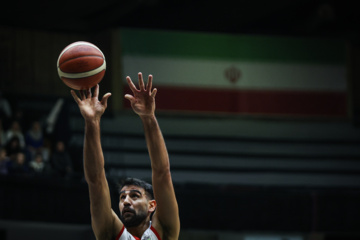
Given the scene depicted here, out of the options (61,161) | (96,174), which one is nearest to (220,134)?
(61,161)

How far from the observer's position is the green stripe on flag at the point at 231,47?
53.4 feet

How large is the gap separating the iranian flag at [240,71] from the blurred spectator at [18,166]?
14.6 ft

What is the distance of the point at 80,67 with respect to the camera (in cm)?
533

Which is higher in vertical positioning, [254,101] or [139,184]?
[254,101]

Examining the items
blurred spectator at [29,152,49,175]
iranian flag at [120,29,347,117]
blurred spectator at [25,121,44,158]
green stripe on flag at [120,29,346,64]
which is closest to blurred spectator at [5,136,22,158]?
blurred spectator at [29,152,49,175]

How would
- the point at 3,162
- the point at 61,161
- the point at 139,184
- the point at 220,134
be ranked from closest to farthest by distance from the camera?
the point at 139,184
the point at 3,162
the point at 61,161
the point at 220,134

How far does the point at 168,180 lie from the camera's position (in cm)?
520

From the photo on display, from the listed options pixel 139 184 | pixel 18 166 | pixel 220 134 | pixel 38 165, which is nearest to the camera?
pixel 139 184

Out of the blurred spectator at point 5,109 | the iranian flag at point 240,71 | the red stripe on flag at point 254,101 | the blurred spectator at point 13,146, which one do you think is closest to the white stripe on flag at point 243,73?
the iranian flag at point 240,71

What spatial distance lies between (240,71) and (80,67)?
1174 centimetres

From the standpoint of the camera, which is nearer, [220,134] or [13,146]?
[13,146]

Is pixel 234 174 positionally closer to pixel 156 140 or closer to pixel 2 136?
pixel 2 136

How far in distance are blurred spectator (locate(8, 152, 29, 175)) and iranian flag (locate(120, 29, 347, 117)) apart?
14.6 ft

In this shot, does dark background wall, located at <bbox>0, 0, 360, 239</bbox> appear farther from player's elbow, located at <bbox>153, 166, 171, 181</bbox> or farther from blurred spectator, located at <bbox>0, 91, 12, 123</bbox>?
player's elbow, located at <bbox>153, 166, 171, 181</bbox>
